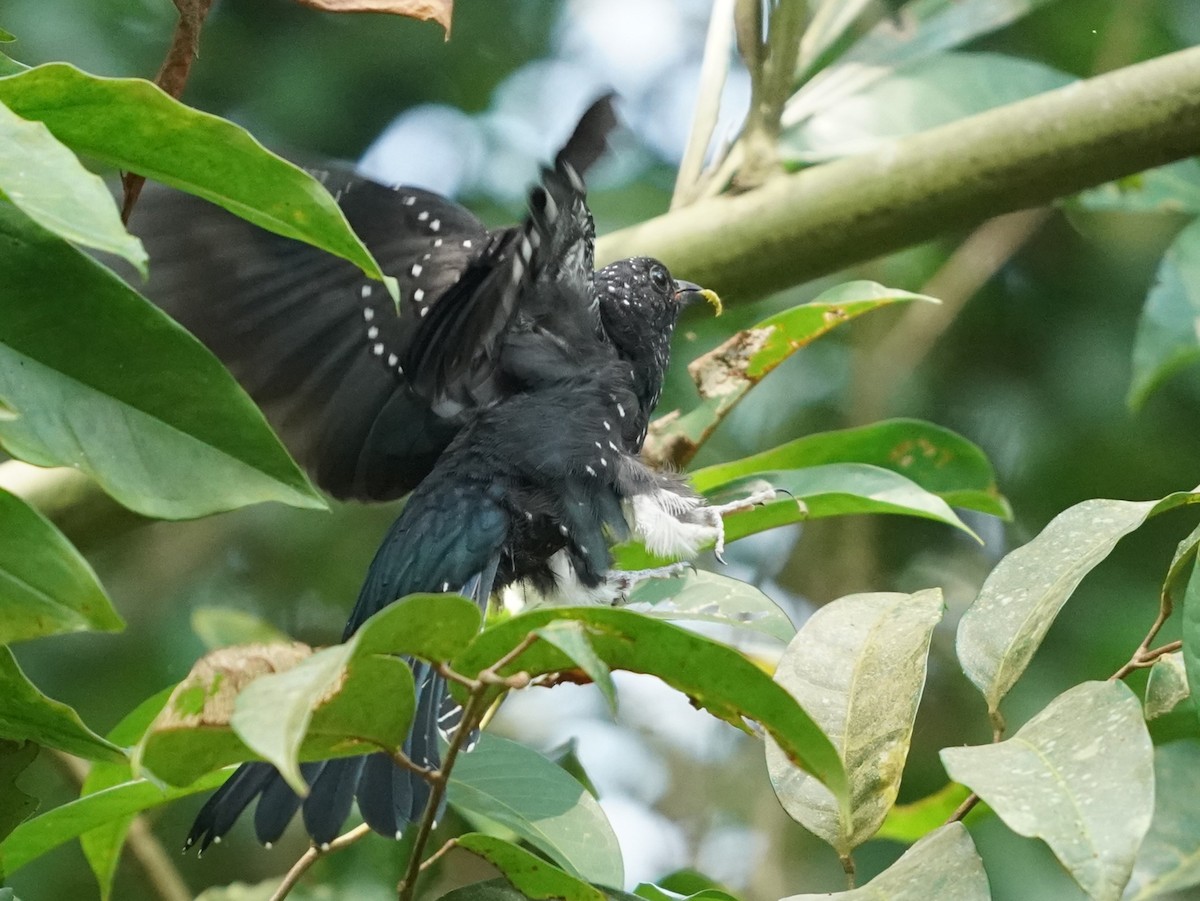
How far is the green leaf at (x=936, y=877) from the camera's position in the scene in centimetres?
100

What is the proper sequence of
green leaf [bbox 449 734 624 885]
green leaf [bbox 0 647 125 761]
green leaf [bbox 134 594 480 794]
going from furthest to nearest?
green leaf [bbox 449 734 624 885]
green leaf [bbox 0 647 125 761]
green leaf [bbox 134 594 480 794]

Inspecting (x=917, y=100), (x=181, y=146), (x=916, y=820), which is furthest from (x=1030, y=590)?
(x=917, y=100)

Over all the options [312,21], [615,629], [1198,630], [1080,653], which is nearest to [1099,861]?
[1198,630]

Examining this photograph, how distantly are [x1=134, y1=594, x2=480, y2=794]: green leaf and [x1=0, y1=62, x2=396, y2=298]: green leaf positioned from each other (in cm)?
29

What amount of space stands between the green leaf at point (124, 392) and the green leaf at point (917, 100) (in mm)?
1497

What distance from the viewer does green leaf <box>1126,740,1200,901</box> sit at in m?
1.05

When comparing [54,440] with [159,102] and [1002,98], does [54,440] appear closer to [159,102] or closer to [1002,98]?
[159,102]

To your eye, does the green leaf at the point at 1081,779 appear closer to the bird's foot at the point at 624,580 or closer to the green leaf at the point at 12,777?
the green leaf at the point at 12,777

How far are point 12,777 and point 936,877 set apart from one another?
2.68 ft

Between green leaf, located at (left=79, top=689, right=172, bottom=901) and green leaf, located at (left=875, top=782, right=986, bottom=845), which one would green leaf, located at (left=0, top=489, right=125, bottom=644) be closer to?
green leaf, located at (left=79, top=689, right=172, bottom=901)

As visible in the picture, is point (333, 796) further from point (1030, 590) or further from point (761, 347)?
point (761, 347)

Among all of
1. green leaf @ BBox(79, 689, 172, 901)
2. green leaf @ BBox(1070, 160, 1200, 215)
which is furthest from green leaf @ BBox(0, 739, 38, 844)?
green leaf @ BBox(1070, 160, 1200, 215)

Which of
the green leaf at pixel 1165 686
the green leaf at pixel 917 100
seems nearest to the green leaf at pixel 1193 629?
the green leaf at pixel 1165 686

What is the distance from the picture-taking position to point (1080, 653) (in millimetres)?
3127
